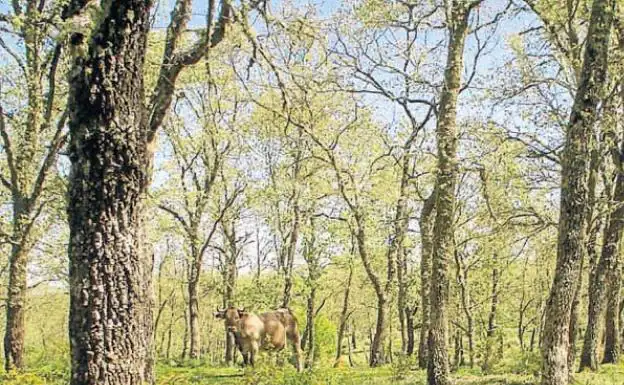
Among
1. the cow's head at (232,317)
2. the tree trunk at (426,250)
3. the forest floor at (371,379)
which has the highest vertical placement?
the tree trunk at (426,250)

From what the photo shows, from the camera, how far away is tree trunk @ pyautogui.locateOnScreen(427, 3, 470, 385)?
14.6 meters

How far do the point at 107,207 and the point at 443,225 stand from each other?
10075 millimetres

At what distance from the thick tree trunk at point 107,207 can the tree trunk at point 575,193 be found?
8.44 meters

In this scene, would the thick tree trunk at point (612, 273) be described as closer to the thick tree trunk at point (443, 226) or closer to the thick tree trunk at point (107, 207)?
the thick tree trunk at point (443, 226)

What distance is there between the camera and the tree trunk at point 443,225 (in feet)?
47.8

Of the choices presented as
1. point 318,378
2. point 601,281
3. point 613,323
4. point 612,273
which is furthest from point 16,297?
point 613,323

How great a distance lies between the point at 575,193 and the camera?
1183cm

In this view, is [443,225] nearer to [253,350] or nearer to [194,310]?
[253,350]

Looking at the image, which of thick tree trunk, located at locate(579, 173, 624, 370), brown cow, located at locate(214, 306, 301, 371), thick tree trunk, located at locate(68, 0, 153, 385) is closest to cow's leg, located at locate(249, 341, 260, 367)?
brown cow, located at locate(214, 306, 301, 371)

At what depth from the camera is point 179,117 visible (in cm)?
3406

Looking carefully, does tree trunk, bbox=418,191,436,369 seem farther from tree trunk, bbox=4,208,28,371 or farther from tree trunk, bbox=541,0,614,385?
tree trunk, bbox=4,208,28,371

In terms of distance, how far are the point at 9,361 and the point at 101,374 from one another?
12.1 metres

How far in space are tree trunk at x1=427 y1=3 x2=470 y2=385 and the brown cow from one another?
6411 millimetres

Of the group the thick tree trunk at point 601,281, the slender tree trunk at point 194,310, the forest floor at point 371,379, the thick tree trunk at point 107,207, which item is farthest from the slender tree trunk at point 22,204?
the thick tree trunk at point 601,281
